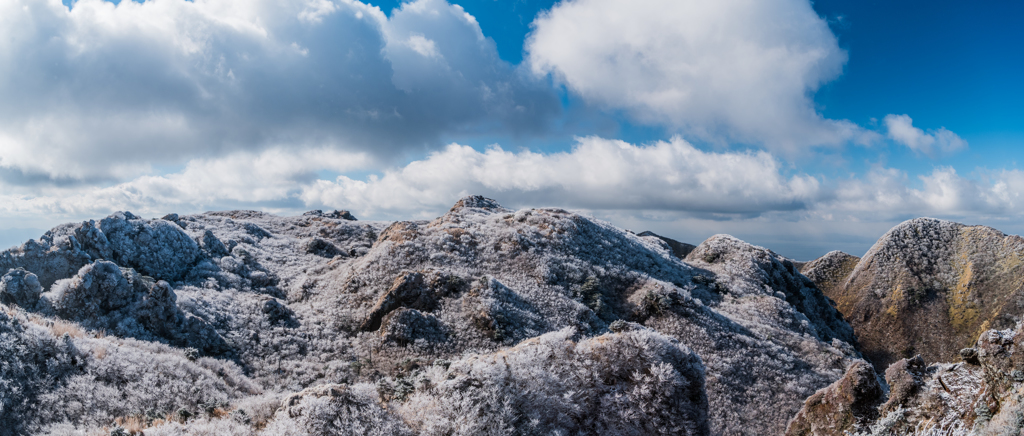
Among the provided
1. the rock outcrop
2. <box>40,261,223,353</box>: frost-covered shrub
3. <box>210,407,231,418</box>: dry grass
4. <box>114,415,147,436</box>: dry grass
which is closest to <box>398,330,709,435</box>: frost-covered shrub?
the rock outcrop

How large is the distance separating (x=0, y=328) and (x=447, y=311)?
2095 cm

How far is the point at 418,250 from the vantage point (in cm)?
4025

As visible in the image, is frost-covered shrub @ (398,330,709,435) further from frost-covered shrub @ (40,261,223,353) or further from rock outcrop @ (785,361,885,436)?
frost-covered shrub @ (40,261,223,353)

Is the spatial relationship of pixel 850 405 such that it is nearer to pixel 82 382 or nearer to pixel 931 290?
pixel 82 382

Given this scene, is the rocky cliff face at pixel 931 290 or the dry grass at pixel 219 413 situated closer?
the dry grass at pixel 219 413

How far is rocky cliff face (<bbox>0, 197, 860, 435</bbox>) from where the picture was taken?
13211 millimetres

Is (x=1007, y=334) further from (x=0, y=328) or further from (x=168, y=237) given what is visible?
(x=168, y=237)

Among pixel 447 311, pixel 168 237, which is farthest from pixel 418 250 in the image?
pixel 168 237

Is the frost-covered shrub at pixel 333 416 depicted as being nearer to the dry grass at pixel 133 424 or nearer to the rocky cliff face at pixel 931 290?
the dry grass at pixel 133 424

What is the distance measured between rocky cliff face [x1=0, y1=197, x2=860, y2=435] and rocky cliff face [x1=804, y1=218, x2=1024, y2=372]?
7.93m

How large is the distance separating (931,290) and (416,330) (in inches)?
2510

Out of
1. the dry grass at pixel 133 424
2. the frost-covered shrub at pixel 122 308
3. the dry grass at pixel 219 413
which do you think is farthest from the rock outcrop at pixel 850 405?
the frost-covered shrub at pixel 122 308

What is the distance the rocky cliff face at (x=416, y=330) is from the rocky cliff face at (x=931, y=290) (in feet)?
26.0

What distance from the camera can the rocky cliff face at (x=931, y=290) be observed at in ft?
155
